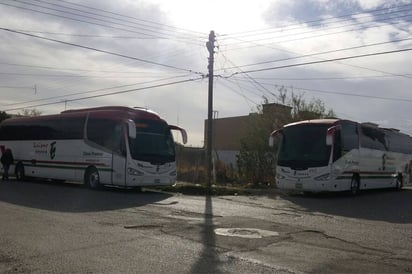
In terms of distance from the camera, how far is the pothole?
10359mm

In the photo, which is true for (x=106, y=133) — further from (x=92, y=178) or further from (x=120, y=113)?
(x=92, y=178)

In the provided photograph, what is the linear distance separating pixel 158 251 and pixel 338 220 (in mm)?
6543

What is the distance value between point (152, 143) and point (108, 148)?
1.81 m

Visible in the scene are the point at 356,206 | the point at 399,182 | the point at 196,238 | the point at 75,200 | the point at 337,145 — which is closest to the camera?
the point at 196,238

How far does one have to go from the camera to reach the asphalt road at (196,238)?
775cm

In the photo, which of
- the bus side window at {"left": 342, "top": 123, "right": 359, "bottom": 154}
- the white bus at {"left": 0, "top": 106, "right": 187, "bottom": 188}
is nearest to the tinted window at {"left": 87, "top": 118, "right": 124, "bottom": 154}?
the white bus at {"left": 0, "top": 106, "right": 187, "bottom": 188}

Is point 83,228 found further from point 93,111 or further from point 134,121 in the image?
point 93,111

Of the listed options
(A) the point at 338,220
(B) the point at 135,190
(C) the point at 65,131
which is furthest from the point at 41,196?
(A) the point at 338,220

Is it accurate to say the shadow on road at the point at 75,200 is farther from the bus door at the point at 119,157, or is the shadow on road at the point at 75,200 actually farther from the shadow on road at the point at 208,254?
the shadow on road at the point at 208,254

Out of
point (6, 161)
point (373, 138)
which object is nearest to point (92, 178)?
point (6, 161)

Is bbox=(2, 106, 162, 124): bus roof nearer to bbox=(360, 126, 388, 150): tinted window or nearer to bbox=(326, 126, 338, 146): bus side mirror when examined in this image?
bbox=(326, 126, 338, 146): bus side mirror

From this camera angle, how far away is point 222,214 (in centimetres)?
1404

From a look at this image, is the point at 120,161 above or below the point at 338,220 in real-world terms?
above

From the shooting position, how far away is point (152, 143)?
2128 centimetres
